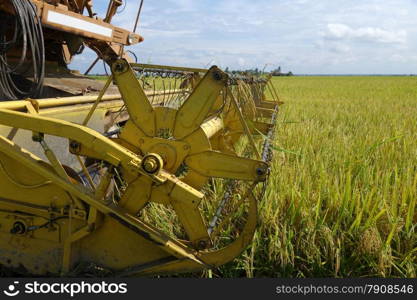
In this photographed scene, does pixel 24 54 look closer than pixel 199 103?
No

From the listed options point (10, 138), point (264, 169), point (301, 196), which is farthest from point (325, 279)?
point (10, 138)

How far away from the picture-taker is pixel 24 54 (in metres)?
2.75

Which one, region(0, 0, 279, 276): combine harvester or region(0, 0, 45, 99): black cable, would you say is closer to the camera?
region(0, 0, 279, 276): combine harvester

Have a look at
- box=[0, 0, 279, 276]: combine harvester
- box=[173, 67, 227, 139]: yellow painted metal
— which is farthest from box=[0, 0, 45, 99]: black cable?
box=[173, 67, 227, 139]: yellow painted metal

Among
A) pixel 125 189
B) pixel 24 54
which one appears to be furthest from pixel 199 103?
pixel 24 54

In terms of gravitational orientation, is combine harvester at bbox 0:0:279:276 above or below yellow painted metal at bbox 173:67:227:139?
below

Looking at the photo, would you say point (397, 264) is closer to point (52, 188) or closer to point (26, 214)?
point (52, 188)

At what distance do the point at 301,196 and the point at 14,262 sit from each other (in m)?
1.63

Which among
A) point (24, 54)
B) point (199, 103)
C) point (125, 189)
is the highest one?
point (24, 54)

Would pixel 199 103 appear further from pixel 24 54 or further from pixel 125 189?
pixel 24 54

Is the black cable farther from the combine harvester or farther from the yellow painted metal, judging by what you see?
the yellow painted metal

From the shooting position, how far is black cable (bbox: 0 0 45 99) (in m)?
2.77

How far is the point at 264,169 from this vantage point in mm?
1742

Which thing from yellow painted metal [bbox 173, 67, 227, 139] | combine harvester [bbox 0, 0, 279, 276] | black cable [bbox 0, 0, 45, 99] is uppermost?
black cable [bbox 0, 0, 45, 99]
